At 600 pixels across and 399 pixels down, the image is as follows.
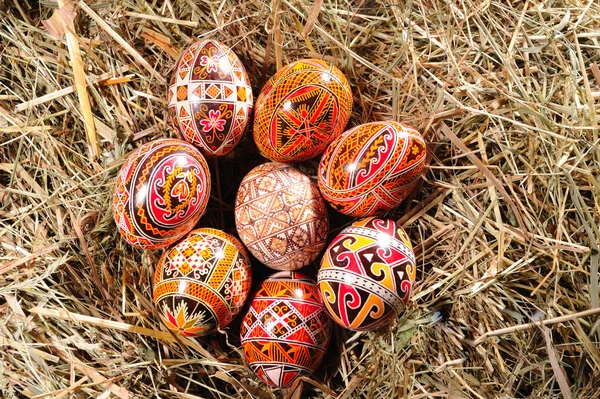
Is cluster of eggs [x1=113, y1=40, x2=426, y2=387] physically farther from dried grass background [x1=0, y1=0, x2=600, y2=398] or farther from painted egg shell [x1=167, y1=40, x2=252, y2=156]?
dried grass background [x1=0, y1=0, x2=600, y2=398]

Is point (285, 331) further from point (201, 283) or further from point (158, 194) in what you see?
point (158, 194)

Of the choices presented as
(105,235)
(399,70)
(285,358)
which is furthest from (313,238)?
(105,235)

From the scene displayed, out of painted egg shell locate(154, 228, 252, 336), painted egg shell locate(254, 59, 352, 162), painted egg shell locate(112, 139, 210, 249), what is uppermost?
painted egg shell locate(254, 59, 352, 162)

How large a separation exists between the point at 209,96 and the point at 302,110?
0.36 m

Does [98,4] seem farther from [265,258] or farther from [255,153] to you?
[265,258]

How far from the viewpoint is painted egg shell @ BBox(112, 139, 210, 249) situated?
6.66 ft

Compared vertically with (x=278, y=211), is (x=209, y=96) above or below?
above

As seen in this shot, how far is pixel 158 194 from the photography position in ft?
6.65

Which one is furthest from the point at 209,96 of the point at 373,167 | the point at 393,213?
the point at 393,213

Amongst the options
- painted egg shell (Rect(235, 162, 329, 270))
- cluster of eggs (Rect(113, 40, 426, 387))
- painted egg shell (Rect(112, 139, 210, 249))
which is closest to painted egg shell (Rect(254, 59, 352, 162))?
A: cluster of eggs (Rect(113, 40, 426, 387))

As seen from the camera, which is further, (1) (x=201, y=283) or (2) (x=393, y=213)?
(2) (x=393, y=213)

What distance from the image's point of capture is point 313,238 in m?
2.17

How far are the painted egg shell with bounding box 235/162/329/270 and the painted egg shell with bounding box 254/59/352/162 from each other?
0.37ft

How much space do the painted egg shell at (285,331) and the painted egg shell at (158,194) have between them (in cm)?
43
